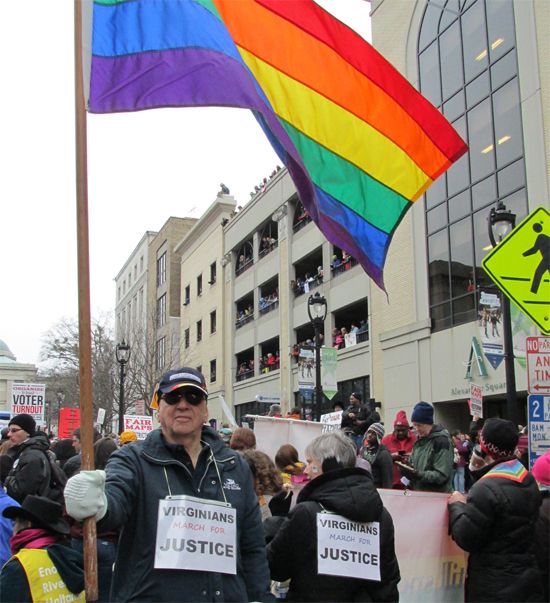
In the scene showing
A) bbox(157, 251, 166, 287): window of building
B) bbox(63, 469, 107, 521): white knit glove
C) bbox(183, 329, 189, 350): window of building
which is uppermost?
bbox(157, 251, 166, 287): window of building

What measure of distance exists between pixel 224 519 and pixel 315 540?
88cm

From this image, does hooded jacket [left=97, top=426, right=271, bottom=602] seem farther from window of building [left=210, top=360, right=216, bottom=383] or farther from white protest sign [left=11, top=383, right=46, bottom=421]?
window of building [left=210, top=360, right=216, bottom=383]

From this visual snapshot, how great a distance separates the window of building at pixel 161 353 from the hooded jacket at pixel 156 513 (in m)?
45.5

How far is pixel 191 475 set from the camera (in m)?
3.23

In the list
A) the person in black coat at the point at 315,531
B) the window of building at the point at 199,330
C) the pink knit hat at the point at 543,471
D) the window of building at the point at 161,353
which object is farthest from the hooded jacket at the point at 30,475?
the window of building at the point at 199,330

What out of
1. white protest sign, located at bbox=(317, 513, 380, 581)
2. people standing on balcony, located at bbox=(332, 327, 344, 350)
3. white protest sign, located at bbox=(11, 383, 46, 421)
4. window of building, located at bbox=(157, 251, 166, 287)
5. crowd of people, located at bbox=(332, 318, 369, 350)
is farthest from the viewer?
window of building, located at bbox=(157, 251, 166, 287)

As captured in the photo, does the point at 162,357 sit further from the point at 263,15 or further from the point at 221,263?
the point at 263,15

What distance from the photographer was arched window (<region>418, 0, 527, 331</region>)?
69.6 ft

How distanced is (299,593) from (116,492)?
5.06 ft

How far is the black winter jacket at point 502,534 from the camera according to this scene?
4.32 meters

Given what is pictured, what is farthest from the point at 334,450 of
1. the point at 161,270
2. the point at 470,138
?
the point at 161,270

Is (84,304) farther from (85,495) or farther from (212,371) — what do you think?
(212,371)

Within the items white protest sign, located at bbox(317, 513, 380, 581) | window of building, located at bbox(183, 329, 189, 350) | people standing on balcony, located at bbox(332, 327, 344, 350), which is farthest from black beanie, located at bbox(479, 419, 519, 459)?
window of building, located at bbox(183, 329, 189, 350)

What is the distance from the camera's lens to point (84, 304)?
3.21 m
